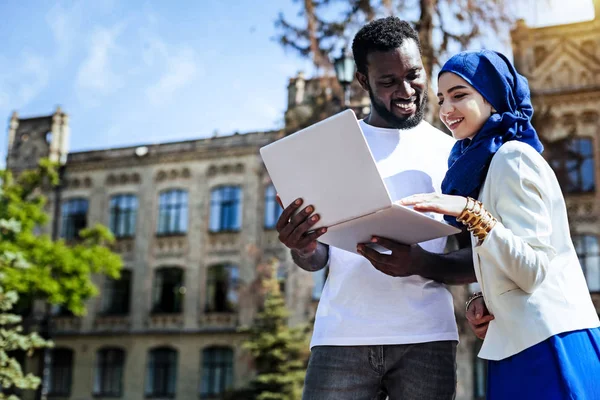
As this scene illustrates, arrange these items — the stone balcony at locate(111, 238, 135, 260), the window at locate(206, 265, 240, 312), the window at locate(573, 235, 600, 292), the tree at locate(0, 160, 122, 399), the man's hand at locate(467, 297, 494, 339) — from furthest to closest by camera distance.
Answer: the stone balcony at locate(111, 238, 135, 260), the window at locate(206, 265, 240, 312), the tree at locate(0, 160, 122, 399), the window at locate(573, 235, 600, 292), the man's hand at locate(467, 297, 494, 339)

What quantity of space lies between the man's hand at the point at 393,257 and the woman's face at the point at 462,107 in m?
0.45

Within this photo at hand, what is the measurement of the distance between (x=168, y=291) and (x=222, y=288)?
237 centimetres

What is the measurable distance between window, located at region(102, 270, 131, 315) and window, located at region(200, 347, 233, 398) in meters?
4.29

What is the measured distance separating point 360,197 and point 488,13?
1329cm

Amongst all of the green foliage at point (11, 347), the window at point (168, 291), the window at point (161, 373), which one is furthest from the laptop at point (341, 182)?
the window at point (168, 291)

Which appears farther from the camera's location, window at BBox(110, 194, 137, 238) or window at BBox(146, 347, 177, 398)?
window at BBox(110, 194, 137, 238)

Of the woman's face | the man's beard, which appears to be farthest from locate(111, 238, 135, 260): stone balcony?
the woman's face

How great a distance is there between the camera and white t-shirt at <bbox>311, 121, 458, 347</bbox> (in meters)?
2.99

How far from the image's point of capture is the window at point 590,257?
23062 millimetres

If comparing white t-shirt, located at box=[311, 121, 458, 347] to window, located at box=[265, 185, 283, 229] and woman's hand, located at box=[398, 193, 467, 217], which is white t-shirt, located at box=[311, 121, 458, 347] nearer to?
woman's hand, located at box=[398, 193, 467, 217]

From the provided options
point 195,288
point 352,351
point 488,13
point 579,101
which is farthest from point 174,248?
point 352,351

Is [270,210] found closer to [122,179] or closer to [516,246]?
[122,179]

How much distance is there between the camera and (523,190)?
8.39 ft

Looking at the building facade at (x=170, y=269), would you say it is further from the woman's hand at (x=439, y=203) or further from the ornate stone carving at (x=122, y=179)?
the woman's hand at (x=439, y=203)
